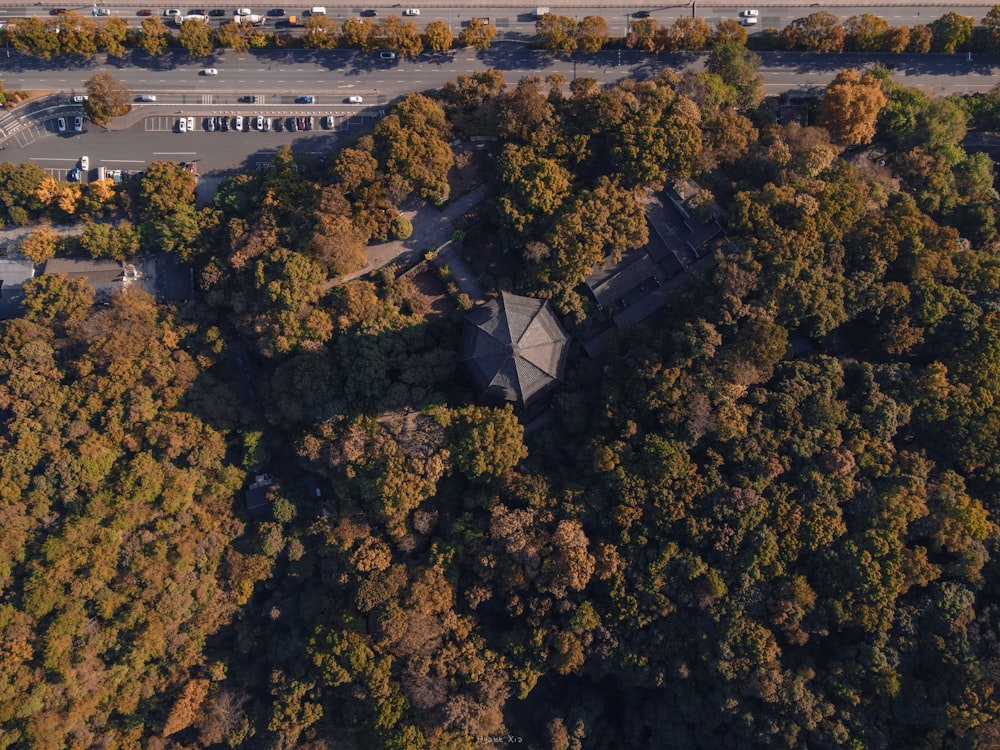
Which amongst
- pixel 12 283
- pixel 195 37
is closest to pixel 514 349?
pixel 195 37

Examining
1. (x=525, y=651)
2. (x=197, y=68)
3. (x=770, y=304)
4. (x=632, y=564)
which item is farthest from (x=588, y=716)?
(x=197, y=68)

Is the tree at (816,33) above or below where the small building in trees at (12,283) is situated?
above

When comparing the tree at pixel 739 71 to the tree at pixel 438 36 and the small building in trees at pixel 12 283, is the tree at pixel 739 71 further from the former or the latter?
the small building in trees at pixel 12 283

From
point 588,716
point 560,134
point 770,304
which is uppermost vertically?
point 560,134

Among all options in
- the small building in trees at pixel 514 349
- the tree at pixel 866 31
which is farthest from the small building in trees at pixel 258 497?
the tree at pixel 866 31

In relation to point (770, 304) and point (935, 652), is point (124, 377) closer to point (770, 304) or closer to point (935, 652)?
point (770, 304)

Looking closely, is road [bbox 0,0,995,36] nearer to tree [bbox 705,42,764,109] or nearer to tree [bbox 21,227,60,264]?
tree [bbox 705,42,764,109]

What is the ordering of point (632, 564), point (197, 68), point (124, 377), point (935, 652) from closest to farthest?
point (935, 652) < point (632, 564) < point (124, 377) < point (197, 68)

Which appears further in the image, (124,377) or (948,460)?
(124,377)
